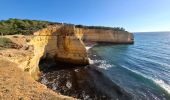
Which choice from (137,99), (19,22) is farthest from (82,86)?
(19,22)

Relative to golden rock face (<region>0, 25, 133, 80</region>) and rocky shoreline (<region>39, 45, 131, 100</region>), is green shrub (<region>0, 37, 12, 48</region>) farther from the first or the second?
rocky shoreline (<region>39, 45, 131, 100</region>)

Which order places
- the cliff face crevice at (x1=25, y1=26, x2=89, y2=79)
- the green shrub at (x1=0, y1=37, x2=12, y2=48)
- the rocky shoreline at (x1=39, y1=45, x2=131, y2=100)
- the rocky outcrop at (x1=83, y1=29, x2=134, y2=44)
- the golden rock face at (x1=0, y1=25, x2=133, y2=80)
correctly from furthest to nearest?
the rocky outcrop at (x1=83, y1=29, x2=134, y2=44)
the cliff face crevice at (x1=25, y1=26, x2=89, y2=79)
the golden rock face at (x1=0, y1=25, x2=133, y2=80)
the green shrub at (x1=0, y1=37, x2=12, y2=48)
the rocky shoreline at (x1=39, y1=45, x2=131, y2=100)

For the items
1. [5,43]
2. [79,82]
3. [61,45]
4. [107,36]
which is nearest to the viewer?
[5,43]

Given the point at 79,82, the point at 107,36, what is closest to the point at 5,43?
the point at 79,82

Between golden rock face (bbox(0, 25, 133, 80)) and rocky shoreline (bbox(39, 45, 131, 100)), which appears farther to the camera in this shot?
golden rock face (bbox(0, 25, 133, 80))

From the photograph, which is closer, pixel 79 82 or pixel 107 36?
pixel 79 82

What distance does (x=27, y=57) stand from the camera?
1666cm

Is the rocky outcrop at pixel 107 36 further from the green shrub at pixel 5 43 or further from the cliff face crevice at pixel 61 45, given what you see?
the green shrub at pixel 5 43

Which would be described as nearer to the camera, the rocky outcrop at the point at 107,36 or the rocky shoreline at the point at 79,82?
the rocky shoreline at the point at 79,82

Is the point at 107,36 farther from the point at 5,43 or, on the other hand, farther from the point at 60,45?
the point at 5,43

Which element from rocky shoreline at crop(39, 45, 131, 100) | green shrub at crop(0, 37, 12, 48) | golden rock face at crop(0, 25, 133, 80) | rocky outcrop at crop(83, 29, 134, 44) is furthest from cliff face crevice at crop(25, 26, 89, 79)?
rocky outcrop at crop(83, 29, 134, 44)

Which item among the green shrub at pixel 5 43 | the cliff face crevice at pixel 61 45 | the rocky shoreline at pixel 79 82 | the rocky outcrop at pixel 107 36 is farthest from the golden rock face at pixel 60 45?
the rocky outcrop at pixel 107 36

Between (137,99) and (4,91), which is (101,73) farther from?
(4,91)

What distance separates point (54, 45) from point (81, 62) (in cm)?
682
